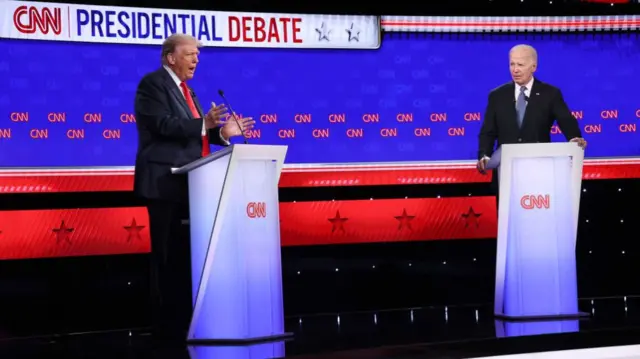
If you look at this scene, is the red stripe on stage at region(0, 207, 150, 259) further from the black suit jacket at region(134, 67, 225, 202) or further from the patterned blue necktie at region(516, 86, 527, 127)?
the patterned blue necktie at region(516, 86, 527, 127)

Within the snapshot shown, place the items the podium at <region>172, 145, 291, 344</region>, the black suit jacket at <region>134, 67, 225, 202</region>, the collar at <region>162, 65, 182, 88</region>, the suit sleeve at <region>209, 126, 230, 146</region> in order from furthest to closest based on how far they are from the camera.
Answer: the suit sleeve at <region>209, 126, 230, 146</region> → the collar at <region>162, 65, 182, 88</region> → the black suit jacket at <region>134, 67, 225, 202</region> → the podium at <region>172, 145, 291, 344</region>

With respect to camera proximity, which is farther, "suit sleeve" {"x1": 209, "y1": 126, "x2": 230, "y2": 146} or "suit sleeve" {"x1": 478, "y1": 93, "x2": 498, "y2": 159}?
"suit sleeve" {"x1": 478, "y1": 93, "x2": 498, "y2": 159}

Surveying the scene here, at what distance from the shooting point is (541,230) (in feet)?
17.3

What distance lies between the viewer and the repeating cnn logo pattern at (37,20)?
6.02 m

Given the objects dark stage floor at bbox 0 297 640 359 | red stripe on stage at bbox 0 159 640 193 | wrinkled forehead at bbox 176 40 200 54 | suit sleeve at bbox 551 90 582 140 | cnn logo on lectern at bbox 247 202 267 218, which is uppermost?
wrinkled forehead at bbox 176 40 200 54

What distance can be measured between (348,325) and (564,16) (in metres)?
2.77

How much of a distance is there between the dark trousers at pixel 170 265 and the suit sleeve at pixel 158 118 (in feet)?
1.21

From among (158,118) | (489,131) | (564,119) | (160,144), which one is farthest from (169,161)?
(564,119)

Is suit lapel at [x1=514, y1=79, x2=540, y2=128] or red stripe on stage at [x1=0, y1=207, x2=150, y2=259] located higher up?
suit lapel at [x1=514, y1=79, x2=540, y2=128]

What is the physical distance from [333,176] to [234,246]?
87.0 inches

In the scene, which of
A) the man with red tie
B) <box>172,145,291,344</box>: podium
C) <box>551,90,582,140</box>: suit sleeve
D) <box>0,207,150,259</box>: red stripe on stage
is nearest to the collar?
the man with red tie

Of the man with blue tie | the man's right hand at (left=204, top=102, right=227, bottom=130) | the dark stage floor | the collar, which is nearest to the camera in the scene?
the dark stage floor

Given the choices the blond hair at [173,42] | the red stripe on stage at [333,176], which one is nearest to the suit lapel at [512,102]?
the red stripe on stage at [333,176]

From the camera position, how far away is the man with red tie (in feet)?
16.3
